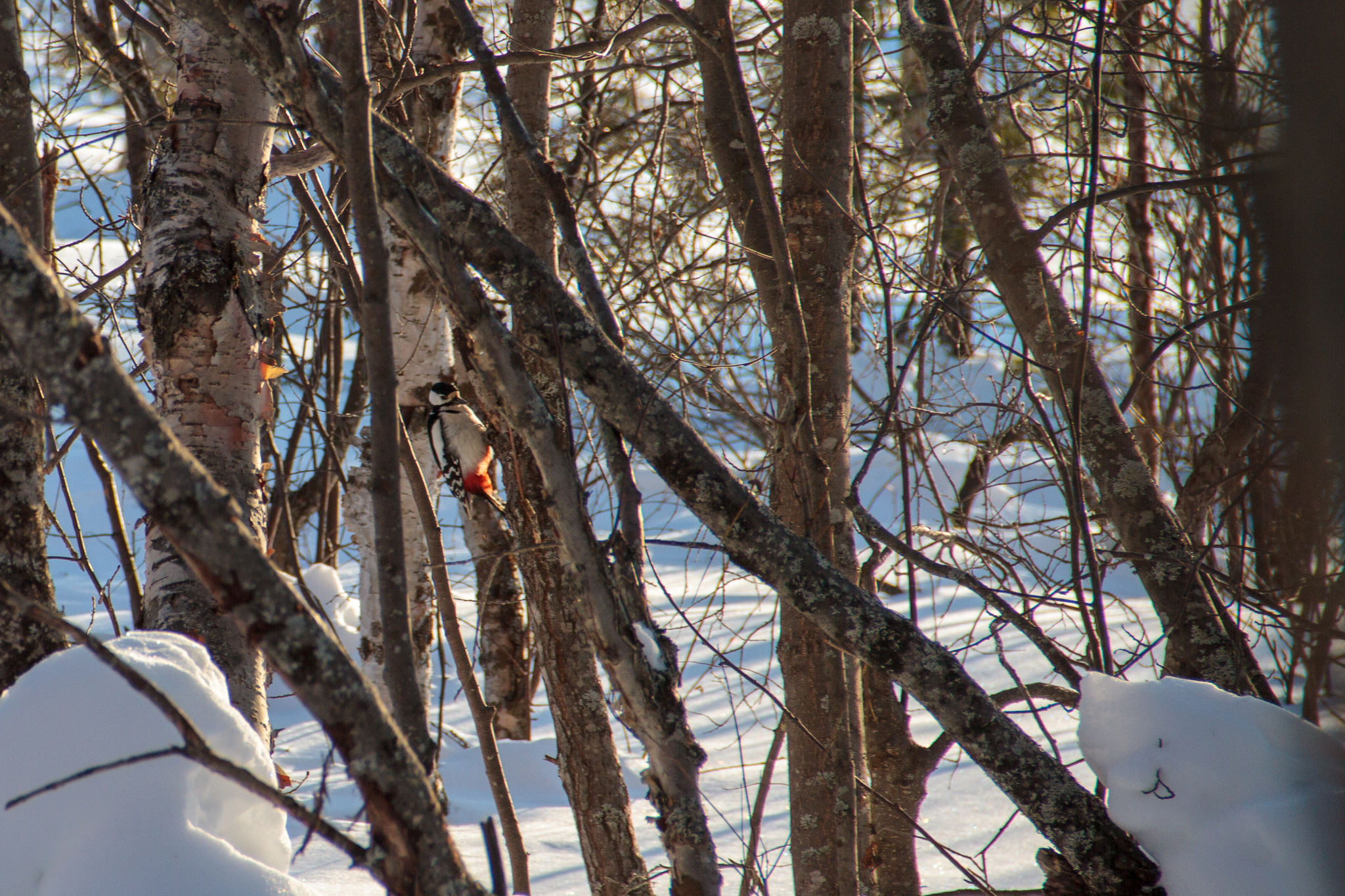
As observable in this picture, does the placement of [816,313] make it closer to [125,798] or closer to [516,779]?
[125,798]

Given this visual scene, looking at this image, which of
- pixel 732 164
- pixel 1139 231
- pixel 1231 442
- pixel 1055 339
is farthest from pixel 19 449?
pixel 1139 231

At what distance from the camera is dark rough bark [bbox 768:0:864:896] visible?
1.82 metres

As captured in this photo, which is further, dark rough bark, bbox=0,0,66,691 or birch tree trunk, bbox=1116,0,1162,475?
birch tree trunk, bbox=1116,0,1162,475

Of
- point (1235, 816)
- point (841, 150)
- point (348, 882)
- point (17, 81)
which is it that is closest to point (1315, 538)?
point (1235, 816)

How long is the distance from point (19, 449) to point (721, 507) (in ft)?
3.58

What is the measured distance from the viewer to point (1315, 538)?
1.53ft

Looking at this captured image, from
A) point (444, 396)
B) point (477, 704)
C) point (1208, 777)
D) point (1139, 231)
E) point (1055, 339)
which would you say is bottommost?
point (1208, 777)

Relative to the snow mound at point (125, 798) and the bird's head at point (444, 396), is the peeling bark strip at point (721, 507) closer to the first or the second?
the snow mound at point (125, 798)

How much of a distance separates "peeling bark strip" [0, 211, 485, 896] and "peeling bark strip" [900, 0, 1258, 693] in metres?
1.34

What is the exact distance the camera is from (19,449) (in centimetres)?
135

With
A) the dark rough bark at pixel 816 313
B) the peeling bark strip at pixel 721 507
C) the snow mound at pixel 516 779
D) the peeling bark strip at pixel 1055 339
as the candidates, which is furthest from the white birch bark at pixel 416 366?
the peeling bark strip at pixel 1055 339

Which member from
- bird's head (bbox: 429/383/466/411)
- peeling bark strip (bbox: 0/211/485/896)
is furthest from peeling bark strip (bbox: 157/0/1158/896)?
bird's head (bbox: 429/383/466/411)

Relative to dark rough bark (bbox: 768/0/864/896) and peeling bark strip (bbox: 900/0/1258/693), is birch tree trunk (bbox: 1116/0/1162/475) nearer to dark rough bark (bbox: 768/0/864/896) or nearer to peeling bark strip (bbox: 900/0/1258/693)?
peeling bark strip (bbox: 900/0/1258/693)

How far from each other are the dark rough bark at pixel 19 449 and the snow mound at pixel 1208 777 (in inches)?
55.2
